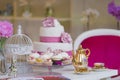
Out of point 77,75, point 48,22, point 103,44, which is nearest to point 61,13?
point 103,44

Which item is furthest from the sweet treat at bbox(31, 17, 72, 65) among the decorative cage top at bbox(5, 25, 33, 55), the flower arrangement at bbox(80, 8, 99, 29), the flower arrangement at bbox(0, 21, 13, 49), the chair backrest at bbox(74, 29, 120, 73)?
the flower arrangement at bbox(80, 8, 99, 29)

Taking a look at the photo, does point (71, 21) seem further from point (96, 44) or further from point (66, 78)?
point (66, 78)

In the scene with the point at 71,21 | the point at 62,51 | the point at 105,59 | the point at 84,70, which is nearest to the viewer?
the point at 84,70

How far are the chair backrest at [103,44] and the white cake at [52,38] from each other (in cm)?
55

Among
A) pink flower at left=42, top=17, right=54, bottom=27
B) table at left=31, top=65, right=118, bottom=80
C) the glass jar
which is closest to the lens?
table at left=31, top=65, right=118, bottom=80

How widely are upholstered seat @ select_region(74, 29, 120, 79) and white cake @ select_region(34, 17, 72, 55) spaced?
55 centimetres

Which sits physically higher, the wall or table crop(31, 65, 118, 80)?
the wall

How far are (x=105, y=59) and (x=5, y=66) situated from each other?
4.06 ft

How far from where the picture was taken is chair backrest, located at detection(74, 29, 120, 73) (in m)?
2.61

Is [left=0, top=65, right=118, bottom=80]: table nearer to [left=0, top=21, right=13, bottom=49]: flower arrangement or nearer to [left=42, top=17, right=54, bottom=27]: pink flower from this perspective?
[left=0, top=21, right=13, bottom=49]: flower arrangement

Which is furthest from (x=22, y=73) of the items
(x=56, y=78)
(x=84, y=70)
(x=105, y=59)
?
(x=105, y=59)

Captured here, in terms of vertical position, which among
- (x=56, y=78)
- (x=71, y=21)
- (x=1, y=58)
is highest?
(x=71, y=21)

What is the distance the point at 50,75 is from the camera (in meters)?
1.59

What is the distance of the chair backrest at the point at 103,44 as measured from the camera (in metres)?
2.61
